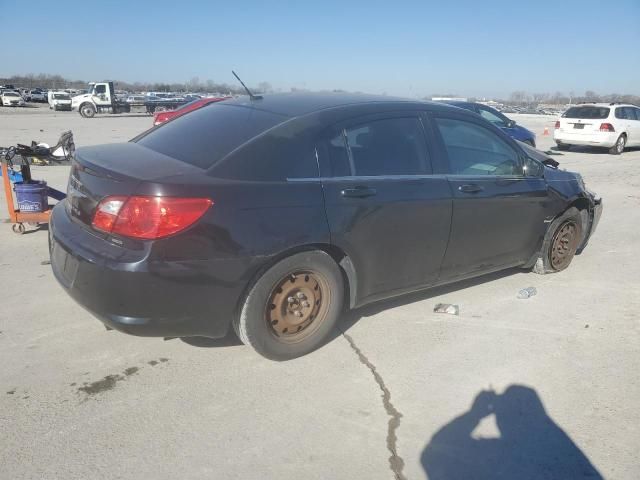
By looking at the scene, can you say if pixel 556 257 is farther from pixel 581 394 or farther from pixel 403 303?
pixel 581 394

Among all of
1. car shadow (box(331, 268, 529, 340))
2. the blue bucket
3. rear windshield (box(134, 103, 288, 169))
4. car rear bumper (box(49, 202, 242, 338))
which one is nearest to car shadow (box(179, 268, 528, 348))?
car shadow (box(331, 268, 529, 340))

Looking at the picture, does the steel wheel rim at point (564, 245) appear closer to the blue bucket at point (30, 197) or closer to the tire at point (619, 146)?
the blue bucket at point (30, 197)

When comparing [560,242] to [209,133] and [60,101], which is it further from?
[60,101]

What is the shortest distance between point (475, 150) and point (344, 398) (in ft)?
7.97

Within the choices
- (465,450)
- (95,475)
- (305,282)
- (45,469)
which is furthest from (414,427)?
(45,469)

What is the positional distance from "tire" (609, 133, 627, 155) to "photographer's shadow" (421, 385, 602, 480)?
16481mm

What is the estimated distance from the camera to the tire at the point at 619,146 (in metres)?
16.5

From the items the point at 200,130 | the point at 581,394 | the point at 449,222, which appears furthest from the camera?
the point at 449,222

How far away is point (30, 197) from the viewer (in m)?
5.65

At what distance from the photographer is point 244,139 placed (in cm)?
317

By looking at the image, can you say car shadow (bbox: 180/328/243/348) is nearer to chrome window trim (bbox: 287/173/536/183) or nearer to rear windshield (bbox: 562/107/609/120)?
chrome window trim (bbox: 287/173/536/183)

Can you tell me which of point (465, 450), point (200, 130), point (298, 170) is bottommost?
point (465, 450)

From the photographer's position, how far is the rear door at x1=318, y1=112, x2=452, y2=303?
10.8 feet

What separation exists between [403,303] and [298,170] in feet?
5.61
